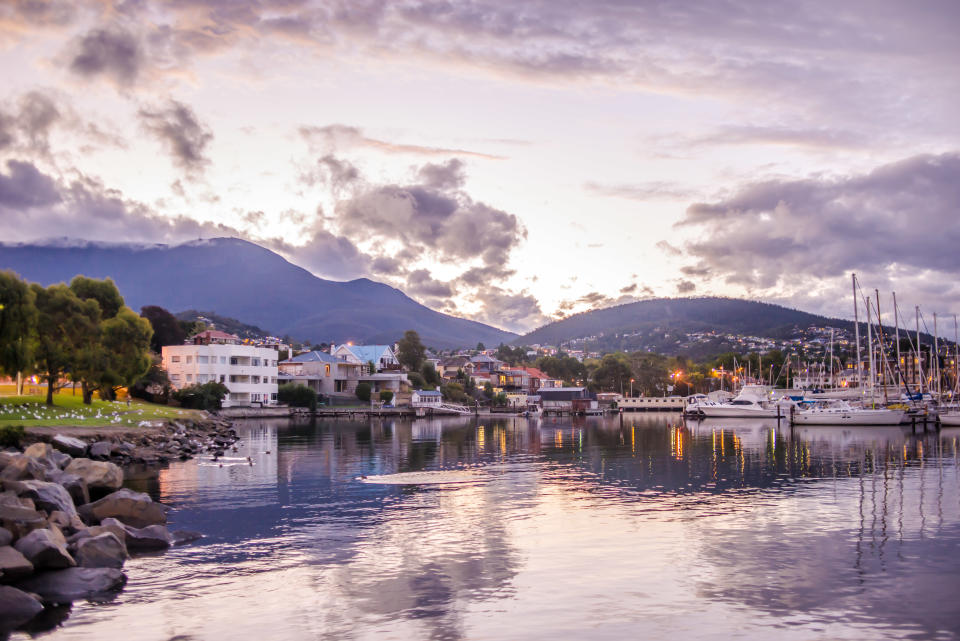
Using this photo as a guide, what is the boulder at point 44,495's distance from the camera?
2470 centimetres

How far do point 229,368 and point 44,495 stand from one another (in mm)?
96035

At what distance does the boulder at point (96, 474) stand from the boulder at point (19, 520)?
11808mm

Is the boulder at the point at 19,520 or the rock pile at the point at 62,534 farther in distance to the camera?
the boulder at the point at 19,520

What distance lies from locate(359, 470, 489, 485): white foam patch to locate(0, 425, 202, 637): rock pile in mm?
13423

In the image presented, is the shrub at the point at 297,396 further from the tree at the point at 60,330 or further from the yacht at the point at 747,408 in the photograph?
the yacht at the point at 747,408

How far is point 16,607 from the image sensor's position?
60.5ft

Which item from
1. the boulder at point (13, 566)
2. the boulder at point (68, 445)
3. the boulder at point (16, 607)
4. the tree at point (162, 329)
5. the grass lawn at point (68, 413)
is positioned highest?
the tree at point (162, 329)

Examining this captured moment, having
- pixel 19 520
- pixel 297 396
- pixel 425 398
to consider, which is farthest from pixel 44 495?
pixel 425 398

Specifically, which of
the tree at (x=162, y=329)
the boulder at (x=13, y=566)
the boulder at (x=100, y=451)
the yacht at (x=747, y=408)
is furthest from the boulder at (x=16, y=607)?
the yacht at (x=747, y=408)

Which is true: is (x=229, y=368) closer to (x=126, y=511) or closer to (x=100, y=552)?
(x=126, y=511)

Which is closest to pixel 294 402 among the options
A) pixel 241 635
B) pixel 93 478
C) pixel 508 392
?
pixel 508 392

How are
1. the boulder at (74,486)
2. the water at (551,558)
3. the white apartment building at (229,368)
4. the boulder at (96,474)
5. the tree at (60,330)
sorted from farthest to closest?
the white apartment building at (229,368) → the tree at (60,330) → the boulder at (96,474) → the boulder at (74,486) → the water at (551,558)

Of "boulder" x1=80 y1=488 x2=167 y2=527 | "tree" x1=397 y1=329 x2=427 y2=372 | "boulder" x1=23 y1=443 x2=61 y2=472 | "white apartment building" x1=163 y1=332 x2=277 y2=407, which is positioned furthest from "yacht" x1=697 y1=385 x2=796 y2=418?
"boulder" x1=80 y1=488 x2=167 y2=527

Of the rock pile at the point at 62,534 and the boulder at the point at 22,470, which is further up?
the boulder at the point at 22,470
